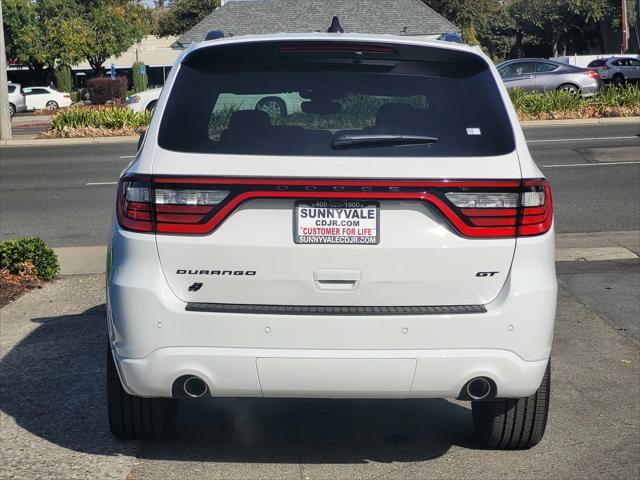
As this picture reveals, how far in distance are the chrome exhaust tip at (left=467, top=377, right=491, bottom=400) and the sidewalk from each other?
19.2 ft

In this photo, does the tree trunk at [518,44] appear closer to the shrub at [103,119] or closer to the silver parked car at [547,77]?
the silver parked car at [547,77]

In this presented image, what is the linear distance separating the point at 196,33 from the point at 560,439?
1644 inches

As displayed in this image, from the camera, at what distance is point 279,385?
4191mm

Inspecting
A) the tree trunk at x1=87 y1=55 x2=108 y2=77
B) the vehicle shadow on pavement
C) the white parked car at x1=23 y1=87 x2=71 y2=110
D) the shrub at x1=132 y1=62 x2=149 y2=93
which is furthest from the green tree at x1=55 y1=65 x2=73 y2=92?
the vehicle shadow on pavement

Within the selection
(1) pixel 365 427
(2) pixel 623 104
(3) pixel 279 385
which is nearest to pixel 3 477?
(3) pixel 279 385

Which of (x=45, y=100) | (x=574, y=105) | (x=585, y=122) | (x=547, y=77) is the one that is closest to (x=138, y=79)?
(x=45, y=100)

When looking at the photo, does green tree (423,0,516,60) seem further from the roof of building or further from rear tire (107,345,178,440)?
rear tire (107,345,178,440)

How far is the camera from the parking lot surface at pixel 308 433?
4770 millimetres

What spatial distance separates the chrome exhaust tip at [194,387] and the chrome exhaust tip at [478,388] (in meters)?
1.09

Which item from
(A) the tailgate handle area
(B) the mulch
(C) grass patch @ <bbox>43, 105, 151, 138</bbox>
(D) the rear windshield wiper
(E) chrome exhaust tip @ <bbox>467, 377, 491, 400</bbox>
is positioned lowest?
(C) grass patch @ <bbox>43, 105, 151, 138</bbox>

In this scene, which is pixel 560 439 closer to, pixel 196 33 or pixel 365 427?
pixel 365 427

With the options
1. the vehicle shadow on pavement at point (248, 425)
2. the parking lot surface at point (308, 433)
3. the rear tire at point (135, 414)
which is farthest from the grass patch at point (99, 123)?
the rear tire at point (135, 414)

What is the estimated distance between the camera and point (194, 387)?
427cm

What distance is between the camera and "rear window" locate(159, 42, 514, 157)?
4293mm
